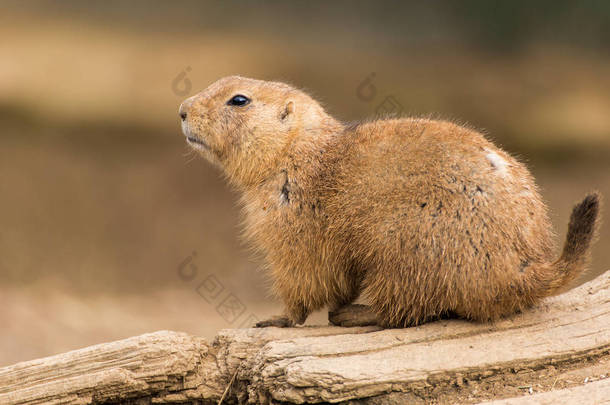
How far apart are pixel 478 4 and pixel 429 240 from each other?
6.34 meters

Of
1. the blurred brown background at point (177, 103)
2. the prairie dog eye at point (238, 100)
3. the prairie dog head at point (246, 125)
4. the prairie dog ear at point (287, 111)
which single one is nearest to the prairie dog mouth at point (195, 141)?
the prairie dog head at point (246, 125)

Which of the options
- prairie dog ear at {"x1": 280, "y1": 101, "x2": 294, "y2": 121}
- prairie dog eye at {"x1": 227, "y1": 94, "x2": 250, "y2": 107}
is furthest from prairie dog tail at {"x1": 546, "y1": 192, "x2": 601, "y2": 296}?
prairie dog eye at {"x1": 227, "y1": 94, "x2": 250, "y2": 107}

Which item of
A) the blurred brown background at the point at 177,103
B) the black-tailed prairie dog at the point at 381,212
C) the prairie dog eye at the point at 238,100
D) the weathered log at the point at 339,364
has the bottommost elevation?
the weathered log at the point at 339,364

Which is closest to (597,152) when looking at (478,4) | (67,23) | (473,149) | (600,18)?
(600,18)

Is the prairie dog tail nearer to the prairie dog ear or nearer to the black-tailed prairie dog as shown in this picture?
the black-tailed prairie dog

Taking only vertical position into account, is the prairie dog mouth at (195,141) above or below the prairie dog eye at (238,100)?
below

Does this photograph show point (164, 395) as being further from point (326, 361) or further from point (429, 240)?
point (429, 240)

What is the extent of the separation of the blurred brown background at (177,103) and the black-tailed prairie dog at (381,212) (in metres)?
4.34

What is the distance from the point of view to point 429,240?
411 cm

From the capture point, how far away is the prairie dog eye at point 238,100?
5.14 metres

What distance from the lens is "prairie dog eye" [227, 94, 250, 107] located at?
5.14m

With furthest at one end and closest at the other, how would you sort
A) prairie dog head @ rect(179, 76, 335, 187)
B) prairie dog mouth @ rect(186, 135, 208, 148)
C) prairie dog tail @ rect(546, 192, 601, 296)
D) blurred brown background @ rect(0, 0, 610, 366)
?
blurred brown background @ rect(0, 0, 610, 366)
prairie dog mouth @ rect(186, 135, 208, 148)
prairie dog head @ rect(179, 76, 335, 187)
prairie dog tail @ rect(546, 192, 601, 296)

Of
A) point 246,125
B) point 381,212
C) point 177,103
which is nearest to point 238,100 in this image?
point 246,125

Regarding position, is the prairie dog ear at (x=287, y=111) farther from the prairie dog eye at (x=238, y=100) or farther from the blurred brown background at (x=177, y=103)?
the blurred brown background at (x=177, y=103)
